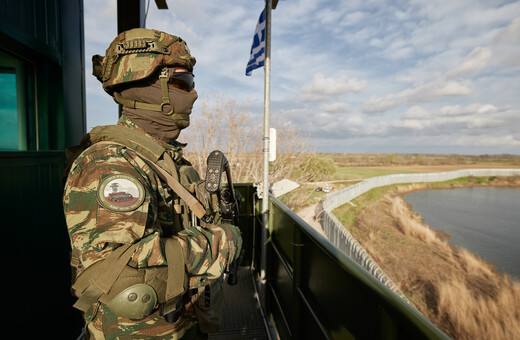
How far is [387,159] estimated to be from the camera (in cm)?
5716

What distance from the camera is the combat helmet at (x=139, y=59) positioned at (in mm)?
1550

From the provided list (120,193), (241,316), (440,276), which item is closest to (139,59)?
(120,193)

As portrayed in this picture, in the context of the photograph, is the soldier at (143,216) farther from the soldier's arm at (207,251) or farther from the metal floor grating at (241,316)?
the metal floor grating at (241,316)

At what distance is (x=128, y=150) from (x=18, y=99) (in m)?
1.63

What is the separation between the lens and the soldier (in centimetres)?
113

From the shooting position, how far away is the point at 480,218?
47.2m

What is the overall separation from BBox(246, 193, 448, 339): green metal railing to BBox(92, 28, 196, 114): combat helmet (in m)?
1.28

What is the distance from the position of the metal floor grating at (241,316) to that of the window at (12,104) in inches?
100

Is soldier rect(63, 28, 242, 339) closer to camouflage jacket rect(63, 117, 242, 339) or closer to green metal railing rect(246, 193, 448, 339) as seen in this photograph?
camouflage jacket rect(63, 117, 242, 339)

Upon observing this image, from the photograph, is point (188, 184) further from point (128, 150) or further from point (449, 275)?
point (449, 275)

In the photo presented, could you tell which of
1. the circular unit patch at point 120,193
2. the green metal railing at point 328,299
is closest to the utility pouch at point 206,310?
the green metal railing at point 328,299

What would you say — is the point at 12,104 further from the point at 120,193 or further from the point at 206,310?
the point at 206,310

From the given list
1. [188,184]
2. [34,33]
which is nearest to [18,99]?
[34,33]

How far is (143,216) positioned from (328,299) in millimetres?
1110
